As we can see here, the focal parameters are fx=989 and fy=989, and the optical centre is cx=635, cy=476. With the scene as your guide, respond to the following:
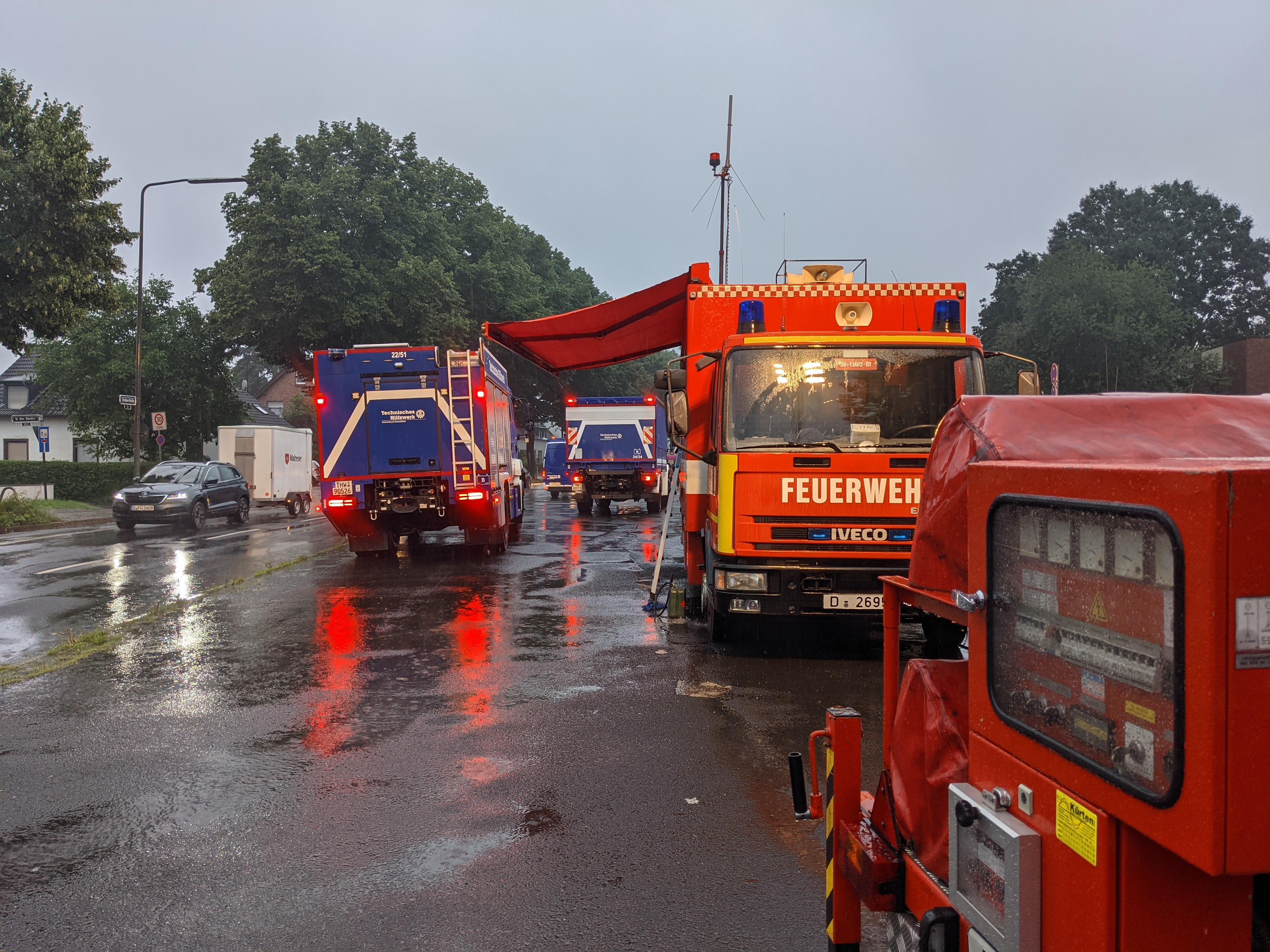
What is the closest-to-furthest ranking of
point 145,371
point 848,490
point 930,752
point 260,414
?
point 930,752 < point 848,490 < point 145,371 < point 260,414

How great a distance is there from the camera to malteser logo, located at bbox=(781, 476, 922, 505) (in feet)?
23.9

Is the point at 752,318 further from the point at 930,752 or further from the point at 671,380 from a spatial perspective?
the point at 930,752

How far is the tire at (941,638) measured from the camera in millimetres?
6336

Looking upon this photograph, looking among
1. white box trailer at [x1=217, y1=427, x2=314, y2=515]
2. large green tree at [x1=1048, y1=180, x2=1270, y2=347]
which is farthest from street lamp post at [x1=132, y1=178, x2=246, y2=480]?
large green tree at [x1=1048, y1=180, x2=1270, y2=347]

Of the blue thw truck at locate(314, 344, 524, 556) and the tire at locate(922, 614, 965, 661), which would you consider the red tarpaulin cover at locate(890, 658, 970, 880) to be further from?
the blue thw truck at locate(314, 344, 524, 556)

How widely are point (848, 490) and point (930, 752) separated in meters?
4.70

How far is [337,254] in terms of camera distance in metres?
34.7

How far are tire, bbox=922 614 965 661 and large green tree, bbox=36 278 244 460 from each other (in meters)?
32.5

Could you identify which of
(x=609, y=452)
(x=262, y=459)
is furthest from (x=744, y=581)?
(x=262, y=459)

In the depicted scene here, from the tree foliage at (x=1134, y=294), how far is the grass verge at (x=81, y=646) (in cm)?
2463

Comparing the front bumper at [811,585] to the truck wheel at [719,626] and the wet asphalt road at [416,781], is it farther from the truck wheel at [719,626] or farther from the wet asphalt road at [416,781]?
the truck wheel at [719,626]

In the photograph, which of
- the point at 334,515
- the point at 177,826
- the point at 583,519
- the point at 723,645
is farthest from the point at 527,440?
the point at 177,826

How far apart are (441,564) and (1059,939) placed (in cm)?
1379

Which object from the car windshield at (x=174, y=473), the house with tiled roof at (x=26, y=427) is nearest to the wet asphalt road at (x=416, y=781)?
the car windshield at (x=174, y=473)
